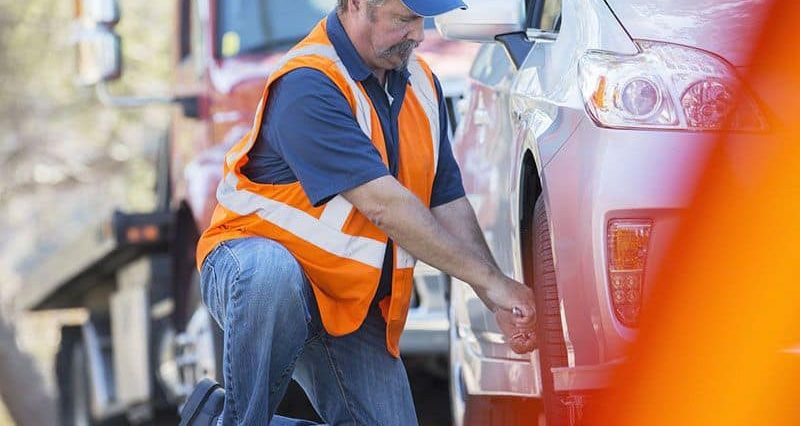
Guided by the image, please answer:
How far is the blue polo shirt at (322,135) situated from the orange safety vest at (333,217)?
3cm

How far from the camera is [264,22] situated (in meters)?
6.96

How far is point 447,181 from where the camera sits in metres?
4.36

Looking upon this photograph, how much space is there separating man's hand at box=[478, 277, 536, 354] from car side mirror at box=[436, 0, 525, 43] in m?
0.69

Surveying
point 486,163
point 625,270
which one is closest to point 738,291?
point 625,270

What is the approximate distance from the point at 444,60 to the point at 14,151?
51.7ft

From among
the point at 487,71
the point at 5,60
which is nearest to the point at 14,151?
the point at 5,60

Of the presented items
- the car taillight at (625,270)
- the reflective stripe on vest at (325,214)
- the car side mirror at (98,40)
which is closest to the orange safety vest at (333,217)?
the reflective stripe on vest at (325,214)

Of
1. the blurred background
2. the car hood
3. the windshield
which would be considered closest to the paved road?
the windshield

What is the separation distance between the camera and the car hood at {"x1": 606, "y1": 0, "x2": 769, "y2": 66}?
3.30 metres

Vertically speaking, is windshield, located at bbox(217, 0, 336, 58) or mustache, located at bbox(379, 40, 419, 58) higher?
mustache, located at bbox(379, 40, 419, 58)

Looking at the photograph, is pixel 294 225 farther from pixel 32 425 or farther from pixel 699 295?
pixel 32 425

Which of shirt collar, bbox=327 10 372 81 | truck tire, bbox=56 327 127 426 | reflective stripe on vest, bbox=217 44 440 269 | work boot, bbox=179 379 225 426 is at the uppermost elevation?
Answer: shirt collar, bbox=327 10 372 81

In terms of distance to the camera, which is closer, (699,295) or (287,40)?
(699,295)

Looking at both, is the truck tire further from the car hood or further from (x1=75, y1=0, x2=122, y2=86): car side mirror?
the car hood
